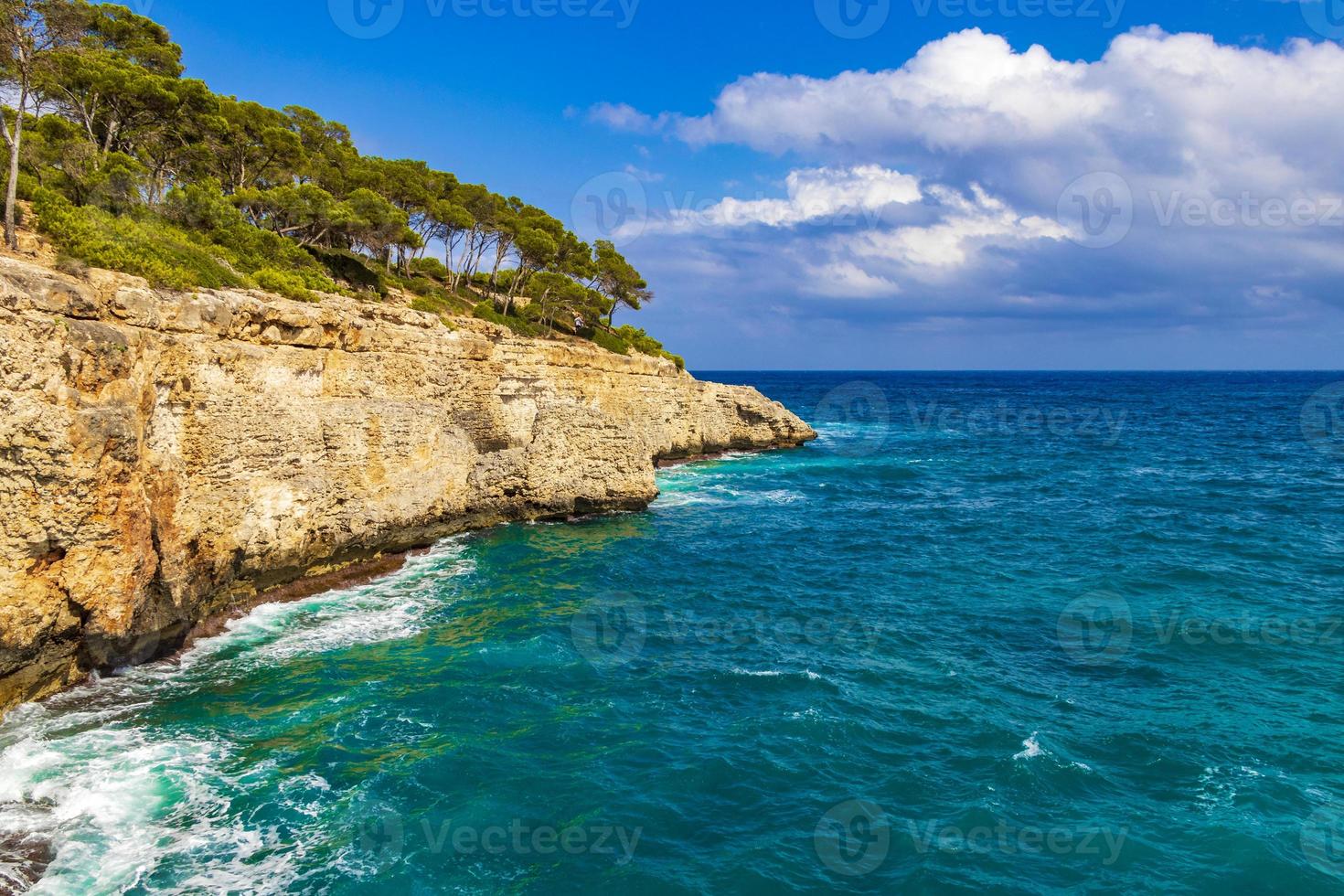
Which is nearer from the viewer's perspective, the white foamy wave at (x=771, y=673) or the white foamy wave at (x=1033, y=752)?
the white foamy wave at (x=1033, y=752)

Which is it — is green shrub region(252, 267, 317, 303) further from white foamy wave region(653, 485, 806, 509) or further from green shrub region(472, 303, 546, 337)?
white foamy wave region(653, 485, 806, 509)

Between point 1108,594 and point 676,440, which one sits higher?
point 676,440

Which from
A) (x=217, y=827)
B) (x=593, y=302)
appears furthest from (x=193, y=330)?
(x=593, y=302)

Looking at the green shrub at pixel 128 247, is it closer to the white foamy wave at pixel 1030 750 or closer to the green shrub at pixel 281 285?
the green shrub at pixel 281 285

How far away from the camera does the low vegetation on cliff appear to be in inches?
825

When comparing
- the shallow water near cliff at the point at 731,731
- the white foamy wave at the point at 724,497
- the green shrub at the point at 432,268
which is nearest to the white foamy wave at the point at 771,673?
the shallow water near cliff at the point at 731,731

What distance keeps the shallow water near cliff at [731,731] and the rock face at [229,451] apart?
5.49 feet

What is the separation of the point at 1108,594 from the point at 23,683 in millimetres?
29810

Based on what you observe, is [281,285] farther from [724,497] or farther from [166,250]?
[724,497]

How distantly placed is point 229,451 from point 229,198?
69.0 feet

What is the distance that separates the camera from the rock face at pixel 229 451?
14.6 metres

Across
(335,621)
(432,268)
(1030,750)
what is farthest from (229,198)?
(1030,750)

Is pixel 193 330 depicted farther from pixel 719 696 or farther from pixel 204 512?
pixel 719 696

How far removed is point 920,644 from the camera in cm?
2025
